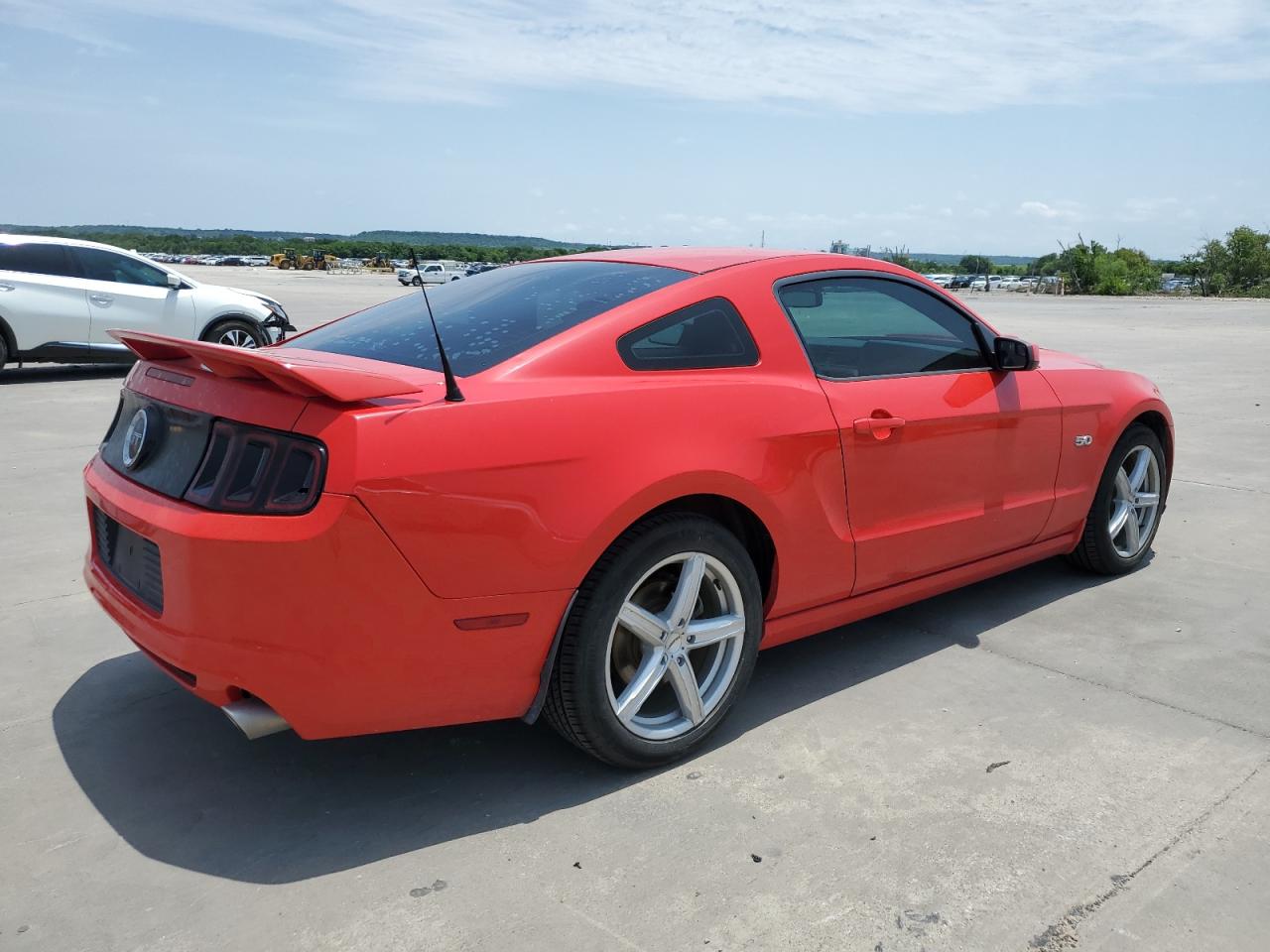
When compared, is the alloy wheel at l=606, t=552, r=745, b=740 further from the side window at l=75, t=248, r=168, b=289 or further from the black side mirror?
the side window at l=75, t=248, r=168, b=289

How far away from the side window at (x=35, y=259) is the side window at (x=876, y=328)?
10.2m

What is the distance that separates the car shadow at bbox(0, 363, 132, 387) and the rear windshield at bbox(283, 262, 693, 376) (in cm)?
934

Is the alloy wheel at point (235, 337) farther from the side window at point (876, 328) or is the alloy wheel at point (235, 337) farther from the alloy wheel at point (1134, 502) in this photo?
the alloy wheel at point (1134, 502)

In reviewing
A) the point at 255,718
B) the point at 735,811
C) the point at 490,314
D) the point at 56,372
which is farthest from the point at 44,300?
the point at 735,811

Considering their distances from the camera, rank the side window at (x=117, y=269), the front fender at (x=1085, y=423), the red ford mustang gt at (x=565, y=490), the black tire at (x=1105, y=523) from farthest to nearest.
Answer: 1. the side window at (x=117, y=269)
2. the black tire at (x=1105, y=523)
3. the front fender at (x=1085, y=423)
4. the red ford mustang gt at (x=565, y=490)

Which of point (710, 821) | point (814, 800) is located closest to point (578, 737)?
point (710, 821)

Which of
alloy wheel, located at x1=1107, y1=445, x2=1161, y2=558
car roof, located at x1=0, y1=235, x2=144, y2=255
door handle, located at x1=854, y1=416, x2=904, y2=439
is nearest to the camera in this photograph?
door handle, located at x1=854, y1=416, x2=904, y2=439

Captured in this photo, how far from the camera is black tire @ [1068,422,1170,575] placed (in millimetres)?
4816

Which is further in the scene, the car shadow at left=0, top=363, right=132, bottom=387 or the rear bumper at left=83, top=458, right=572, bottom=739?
the car shadow at left=0, top=363, right=132, bottom=387

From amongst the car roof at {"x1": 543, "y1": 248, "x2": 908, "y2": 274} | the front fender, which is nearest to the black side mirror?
the front fender

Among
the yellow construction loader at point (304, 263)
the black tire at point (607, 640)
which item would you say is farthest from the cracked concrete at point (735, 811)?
the yellow construction loader at point (304, 263)

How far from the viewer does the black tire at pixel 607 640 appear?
9.53 feet

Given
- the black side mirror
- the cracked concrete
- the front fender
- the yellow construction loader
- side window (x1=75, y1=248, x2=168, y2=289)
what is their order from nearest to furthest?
A: the cracked concrete < the black side mirror < the front fender < side window (x1=75, y1=248, x2=168, y2=289) < the yellow construction loader

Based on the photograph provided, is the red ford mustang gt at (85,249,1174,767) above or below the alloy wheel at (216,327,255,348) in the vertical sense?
above
